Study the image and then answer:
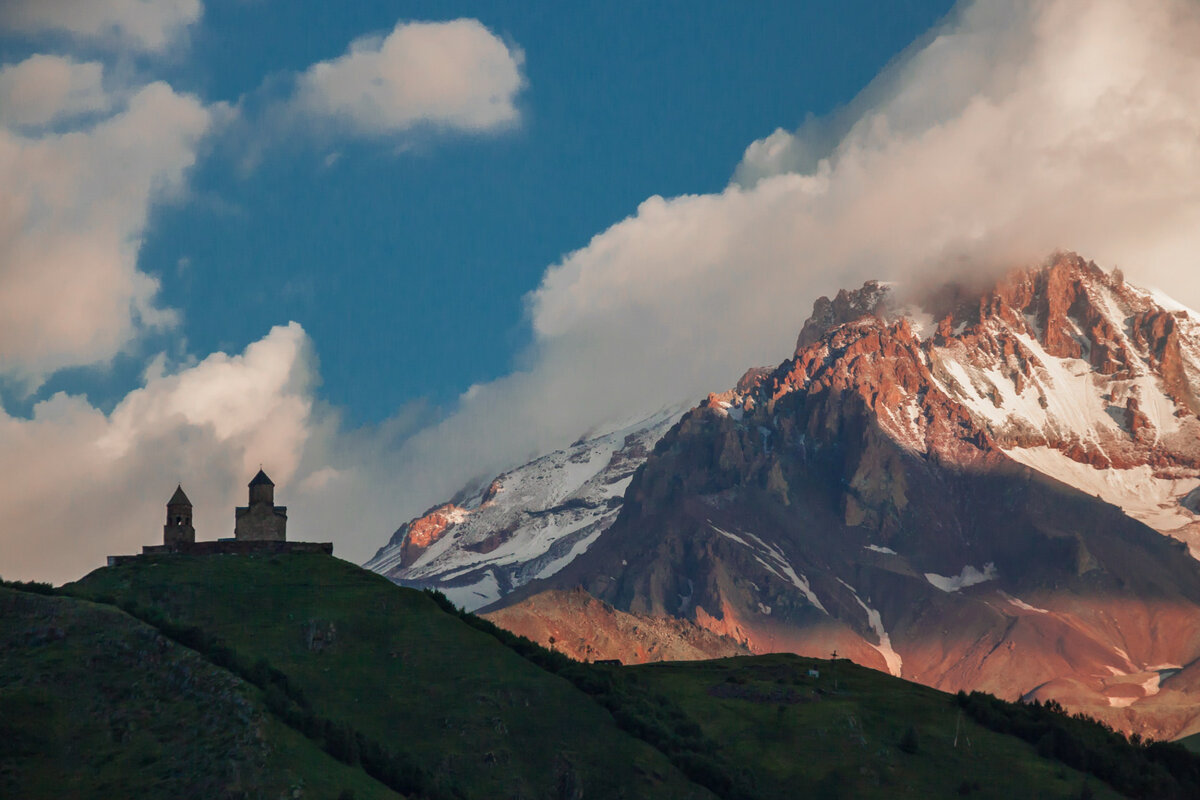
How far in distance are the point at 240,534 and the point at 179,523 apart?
872 centimetres

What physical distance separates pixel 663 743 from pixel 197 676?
56.7 meters

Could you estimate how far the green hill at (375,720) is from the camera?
13038cm

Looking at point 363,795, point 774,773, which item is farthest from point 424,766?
point 774,773

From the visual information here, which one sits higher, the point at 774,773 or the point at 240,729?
the point at 240,729

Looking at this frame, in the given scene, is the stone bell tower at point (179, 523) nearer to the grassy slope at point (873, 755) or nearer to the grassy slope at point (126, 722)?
the grassy slope at point (126, 722)

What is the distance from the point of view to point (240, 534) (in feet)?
649

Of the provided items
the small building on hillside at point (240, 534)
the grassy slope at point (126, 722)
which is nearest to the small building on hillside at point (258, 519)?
the small building on hillside at point (240, 534)

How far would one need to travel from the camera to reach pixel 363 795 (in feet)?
429

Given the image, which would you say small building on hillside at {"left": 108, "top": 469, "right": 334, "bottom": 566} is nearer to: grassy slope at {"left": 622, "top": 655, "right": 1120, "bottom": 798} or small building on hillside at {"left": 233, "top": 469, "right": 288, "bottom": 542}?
small building on hillside at {"left": 233, "top": 469, "right": 288, "bottom": 542}

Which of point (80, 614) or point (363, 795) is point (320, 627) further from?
point (363, 795)

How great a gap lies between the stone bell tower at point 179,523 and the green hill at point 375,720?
8198 mm

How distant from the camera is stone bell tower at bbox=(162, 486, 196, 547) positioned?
191625 millimetres

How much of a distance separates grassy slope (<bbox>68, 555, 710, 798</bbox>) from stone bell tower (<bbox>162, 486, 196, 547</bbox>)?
6.70 m

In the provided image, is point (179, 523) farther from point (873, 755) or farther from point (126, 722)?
point (873, 755)
